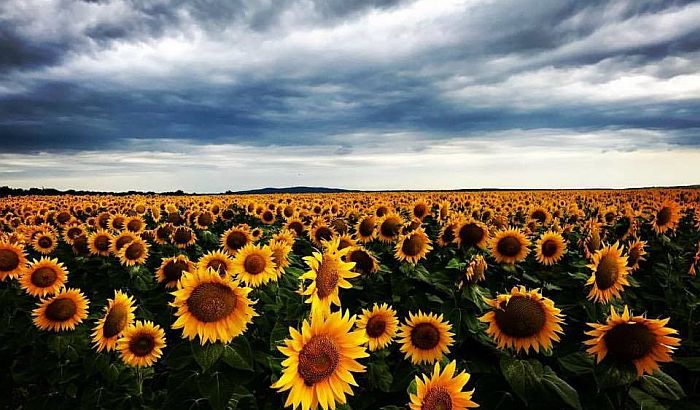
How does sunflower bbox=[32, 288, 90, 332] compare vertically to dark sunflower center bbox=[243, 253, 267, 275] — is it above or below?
below

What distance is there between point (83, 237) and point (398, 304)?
6.24 m

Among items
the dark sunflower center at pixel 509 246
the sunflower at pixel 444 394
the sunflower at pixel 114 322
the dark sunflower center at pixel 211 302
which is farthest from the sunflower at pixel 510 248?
the sunflower at pixel 114 322

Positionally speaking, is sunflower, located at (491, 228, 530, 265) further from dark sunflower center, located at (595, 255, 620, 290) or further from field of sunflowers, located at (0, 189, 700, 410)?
dark sunflower center, located at (595, 255, 620, 290)

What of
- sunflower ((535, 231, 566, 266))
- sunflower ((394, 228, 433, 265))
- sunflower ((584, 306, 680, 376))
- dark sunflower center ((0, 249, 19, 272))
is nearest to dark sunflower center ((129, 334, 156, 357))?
sunflower ((394, 228, 433, 265))

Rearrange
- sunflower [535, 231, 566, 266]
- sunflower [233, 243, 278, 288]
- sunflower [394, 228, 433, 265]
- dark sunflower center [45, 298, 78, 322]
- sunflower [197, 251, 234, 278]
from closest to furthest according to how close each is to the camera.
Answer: sunflower [197, 251, 234, 278], sunflower [233, 243, 278, 288], dark sunflower center [45, 298, 78, 322], sunflower [394, 228, 433, 265], sunflower [535, 231, 566, 266]

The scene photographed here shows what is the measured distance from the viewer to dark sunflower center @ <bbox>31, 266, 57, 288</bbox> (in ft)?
20.7

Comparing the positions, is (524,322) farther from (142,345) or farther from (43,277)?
(43,277)

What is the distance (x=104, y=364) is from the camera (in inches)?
185

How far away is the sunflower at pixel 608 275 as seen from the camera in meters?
4.39

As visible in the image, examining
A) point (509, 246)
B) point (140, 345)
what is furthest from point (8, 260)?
point (509, 246)

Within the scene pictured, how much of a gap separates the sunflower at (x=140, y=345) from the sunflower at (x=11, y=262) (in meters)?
3.18

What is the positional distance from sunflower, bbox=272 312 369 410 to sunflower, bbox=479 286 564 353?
119cm

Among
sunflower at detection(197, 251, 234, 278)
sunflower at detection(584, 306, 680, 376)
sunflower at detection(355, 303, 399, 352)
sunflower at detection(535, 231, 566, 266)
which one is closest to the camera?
sunflower at detection(584, 306, 680, 376)

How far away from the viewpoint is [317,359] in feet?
9.09
